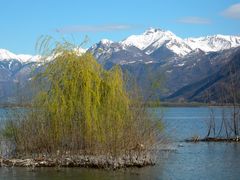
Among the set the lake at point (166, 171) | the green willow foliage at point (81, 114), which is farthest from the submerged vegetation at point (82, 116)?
the lake at point (166, 171)

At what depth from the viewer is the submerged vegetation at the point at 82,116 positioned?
1059 inches

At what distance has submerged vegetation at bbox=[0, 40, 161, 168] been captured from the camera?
88.3 ft

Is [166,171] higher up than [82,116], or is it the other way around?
[82,116]

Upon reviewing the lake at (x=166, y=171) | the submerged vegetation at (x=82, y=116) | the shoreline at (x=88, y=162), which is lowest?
the lake at (x=166, y=171)

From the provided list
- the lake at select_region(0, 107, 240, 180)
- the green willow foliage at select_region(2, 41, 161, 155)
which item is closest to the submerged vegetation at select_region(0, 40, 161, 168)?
the green willow foliage at select_region(2, 41, 161, 155)

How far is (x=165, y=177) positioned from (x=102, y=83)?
662cm

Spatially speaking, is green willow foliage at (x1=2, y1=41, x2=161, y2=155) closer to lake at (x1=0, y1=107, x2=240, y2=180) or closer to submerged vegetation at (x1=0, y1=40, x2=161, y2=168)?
submerged vegetation at (x1=0, y1=40, x2=161, y2=168)

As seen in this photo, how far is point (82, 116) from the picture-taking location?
2744 centimetres

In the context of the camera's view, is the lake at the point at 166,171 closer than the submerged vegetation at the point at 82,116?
Yes

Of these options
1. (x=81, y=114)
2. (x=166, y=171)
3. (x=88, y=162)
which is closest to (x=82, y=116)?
(x=81, y=114)

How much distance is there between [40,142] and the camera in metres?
28.4

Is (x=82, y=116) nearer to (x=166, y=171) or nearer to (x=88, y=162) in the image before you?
(x=88, y=162)

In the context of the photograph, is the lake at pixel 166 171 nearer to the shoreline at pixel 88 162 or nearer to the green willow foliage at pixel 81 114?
the shoreline at pixel 88 162

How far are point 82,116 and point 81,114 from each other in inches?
6.5
